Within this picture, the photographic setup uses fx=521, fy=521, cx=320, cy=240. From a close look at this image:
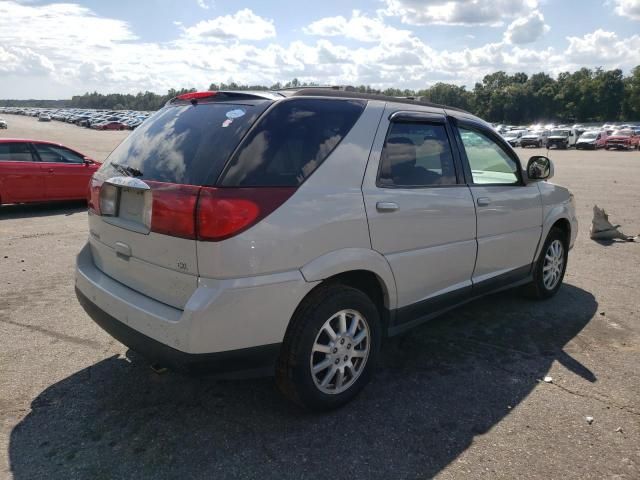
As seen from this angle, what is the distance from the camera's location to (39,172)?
1036 cm

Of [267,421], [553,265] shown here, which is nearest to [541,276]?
[553,265]

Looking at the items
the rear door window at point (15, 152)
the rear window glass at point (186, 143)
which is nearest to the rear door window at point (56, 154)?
the rear door window at point (15, 152)

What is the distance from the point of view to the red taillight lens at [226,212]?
8.51 ft

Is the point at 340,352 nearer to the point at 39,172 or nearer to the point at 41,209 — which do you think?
the point at 39,172

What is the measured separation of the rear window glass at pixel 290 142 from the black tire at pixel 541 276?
2909 millimetres

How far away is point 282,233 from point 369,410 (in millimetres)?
1322

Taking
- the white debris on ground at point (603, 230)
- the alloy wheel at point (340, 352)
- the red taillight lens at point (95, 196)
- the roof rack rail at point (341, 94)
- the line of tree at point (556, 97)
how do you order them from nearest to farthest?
the alloy wheel at point (340, 352)
the roof rack rail at point (341, 94)
the red taillight lens at point (95, 196)
the white debris on ground at point (603, 230)
the line of tree at point (556, 97)

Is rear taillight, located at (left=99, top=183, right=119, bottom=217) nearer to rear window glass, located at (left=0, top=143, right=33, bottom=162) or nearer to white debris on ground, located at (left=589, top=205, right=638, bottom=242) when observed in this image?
white debris on ground, located at (left=589, top=205, right=638, bottom=242)

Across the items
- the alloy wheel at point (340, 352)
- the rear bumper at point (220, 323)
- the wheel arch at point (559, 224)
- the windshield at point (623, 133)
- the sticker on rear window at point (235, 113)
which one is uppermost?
the windshield at point (623, 133)

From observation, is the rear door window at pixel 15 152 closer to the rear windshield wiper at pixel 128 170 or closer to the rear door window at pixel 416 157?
the rear windshield wiper at pixel 128 170

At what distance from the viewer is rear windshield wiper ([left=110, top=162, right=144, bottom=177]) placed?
308 cm

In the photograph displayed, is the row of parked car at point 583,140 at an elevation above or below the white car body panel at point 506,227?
above

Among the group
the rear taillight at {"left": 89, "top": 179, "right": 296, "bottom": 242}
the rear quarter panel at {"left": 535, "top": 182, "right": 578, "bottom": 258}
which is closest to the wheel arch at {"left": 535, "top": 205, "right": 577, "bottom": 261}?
the rear quarter panel at {"left": 535, "top": 182, "right": 578, "bottom": 258}

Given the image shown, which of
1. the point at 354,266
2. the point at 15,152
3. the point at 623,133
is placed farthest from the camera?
the point at 623,133
